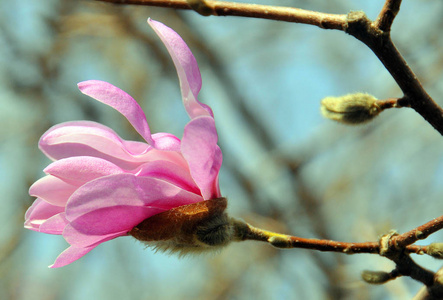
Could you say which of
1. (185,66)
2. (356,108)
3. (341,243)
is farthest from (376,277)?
(185,66)

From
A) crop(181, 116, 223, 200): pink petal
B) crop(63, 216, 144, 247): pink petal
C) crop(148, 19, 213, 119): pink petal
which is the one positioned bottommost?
crop(63, 216, 144, 247): pink petal

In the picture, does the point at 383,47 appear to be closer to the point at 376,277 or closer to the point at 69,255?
the point at 376,277

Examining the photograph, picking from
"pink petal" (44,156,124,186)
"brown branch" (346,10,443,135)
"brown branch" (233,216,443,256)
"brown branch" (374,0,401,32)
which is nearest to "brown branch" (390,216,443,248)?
"brown branch" (233,216,443,256)

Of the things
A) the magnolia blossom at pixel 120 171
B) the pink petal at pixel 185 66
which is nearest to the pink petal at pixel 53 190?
the magnolia blossom at pixel 120 171

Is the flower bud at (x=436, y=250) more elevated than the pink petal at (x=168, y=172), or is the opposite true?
the pink petal at (x=168, y=172)

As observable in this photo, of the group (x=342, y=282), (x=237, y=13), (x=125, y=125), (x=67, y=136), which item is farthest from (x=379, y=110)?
(x=125, y=125)

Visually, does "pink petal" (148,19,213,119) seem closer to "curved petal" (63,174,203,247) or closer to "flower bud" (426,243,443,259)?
"curved petal" (63,174,203,247)

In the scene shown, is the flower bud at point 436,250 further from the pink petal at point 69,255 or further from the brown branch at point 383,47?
the pink petal at point 69,255
